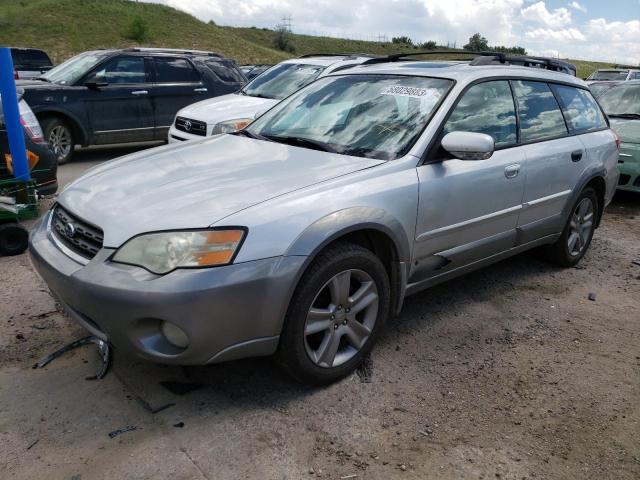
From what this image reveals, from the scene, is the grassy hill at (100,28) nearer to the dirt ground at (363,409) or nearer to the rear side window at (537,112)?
the rear side window at (537,112)

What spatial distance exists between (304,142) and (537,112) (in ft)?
6.20

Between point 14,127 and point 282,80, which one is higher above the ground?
point 282,80

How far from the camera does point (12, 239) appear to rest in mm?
4688

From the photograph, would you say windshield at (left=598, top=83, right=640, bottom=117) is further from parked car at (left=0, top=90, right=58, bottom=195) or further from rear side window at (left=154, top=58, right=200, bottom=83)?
parked car at (left=0, top=90, right=58, bottom=195)

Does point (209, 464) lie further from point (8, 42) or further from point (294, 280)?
point (8, 42)

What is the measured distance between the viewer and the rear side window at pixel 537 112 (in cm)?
409

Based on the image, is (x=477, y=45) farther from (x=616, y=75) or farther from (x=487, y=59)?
(x=487, y=59)

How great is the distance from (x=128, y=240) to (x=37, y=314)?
1.57 meters

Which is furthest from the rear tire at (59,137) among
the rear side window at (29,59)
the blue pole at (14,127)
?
the rear side window at (29,59)

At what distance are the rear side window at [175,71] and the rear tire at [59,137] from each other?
1744 mm

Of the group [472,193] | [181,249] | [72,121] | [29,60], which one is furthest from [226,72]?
[29,60]

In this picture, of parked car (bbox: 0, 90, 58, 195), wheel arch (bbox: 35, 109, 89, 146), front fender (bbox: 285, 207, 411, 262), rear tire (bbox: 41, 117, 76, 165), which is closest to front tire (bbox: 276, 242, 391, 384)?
front fender (bbox: 285, 207, 411, 262)

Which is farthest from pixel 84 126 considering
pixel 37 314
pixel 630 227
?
pixel 630 227

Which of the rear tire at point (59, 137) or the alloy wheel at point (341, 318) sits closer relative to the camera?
the alloy wheel at point (341, 318)
